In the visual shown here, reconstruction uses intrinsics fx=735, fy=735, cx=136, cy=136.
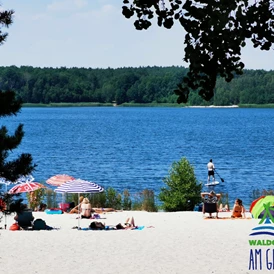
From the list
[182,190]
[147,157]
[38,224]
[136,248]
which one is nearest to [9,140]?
[136,248]

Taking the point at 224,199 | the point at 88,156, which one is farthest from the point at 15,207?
the point at 88,156

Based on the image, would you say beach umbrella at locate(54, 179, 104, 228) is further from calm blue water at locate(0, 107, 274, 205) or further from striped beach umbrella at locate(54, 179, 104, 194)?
calm blue water at locate(0, 107, 274, 205)

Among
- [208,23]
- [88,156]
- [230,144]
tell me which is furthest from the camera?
[230,144]

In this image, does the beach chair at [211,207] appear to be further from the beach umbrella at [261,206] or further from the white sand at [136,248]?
the beach umbrella at [261,206]

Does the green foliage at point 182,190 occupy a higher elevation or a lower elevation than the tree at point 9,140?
lower

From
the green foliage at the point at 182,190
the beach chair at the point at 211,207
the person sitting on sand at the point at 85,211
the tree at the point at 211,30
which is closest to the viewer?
the tree at the point at 211,30

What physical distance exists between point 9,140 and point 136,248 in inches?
199

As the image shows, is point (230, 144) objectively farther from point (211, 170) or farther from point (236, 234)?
point (236, 234)

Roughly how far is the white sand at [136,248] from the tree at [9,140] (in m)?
2.32

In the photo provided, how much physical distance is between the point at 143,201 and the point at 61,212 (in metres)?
3.61

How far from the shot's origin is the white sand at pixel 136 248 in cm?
1348

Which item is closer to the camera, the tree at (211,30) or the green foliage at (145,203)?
the tree at (211,30)

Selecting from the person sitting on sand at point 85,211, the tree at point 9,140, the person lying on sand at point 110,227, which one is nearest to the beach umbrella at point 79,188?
the person lying on sand at point 110,227

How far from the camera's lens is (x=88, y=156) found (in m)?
64.5
